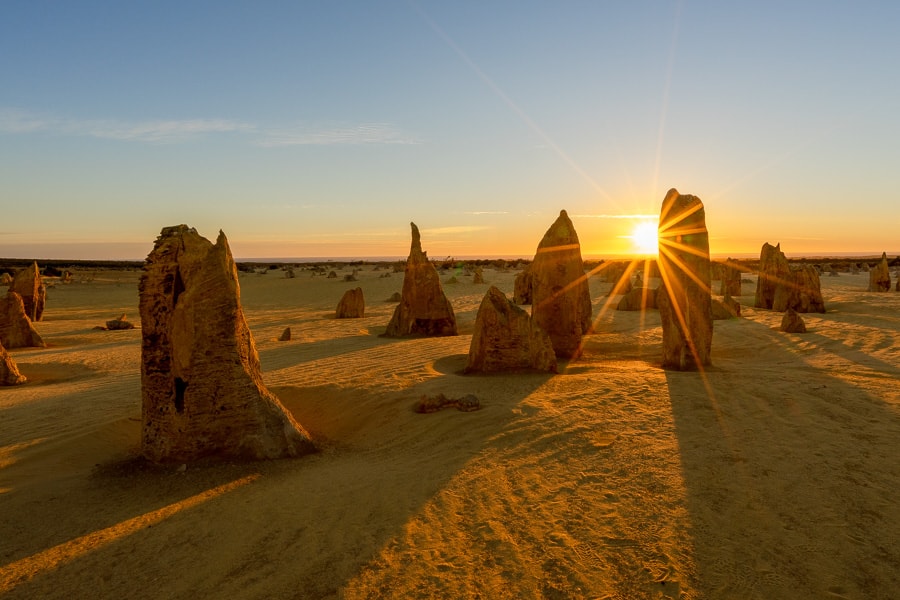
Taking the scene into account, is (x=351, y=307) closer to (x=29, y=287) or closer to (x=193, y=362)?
(x=29, y=287)

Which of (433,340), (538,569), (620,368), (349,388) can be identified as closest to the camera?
(538,569)

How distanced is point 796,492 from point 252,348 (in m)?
5.59

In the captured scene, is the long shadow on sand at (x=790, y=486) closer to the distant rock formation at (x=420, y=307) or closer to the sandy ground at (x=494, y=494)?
the sandy ground at (x=494, y=494)

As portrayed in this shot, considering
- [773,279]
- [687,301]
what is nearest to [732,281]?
[773,279]

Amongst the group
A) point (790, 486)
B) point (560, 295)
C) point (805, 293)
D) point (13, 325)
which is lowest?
point (13, 325)

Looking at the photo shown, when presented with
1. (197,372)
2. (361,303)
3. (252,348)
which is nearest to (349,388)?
(252,348)

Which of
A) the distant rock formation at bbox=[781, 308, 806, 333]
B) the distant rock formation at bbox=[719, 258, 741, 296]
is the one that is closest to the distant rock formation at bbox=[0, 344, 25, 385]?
the distant rock formation at bbox=[781, 308, 806, 333]

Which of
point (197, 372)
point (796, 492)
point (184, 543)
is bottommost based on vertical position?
point (184, 543)

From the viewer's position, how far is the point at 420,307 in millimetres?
14680

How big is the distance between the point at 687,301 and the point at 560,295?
247 centimetres

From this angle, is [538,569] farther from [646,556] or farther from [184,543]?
[184,543]

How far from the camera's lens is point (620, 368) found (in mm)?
9289

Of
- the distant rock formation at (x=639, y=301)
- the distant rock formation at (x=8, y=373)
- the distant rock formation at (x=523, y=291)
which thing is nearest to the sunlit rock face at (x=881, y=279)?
the distant rock formation at (x=639, y=301)

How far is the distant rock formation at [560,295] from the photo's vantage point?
10828mm
